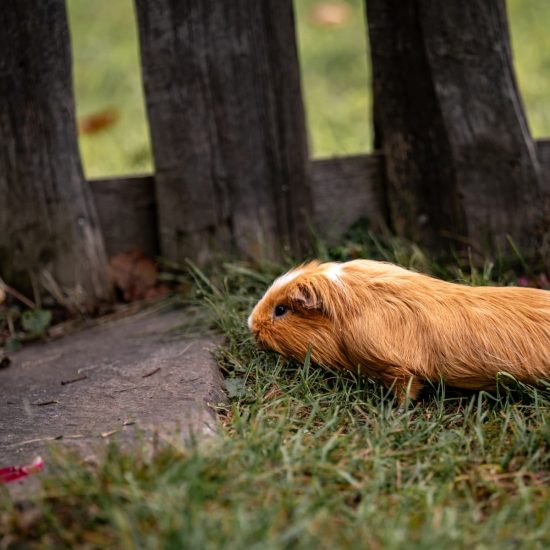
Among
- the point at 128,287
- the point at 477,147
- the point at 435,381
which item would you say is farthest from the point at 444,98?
the point at 128,287

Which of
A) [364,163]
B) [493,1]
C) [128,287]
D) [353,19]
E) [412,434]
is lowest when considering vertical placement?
[412,434]

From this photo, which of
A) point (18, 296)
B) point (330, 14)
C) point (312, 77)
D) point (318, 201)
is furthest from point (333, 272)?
point (330, 14)

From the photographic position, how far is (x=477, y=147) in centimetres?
346

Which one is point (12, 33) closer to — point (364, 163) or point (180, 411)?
point (364, 163)

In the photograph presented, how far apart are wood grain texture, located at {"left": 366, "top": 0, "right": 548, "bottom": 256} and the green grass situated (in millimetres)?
1205

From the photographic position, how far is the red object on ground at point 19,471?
1.95 m

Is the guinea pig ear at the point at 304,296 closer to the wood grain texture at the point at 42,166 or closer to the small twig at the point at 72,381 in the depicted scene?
the small twig at the point at 72,381

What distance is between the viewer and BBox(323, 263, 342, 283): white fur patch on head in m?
2.59

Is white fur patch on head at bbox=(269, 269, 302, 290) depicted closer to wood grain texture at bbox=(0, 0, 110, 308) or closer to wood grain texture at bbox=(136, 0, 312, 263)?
wood grain texture at bbox=(136, 0, 312, 263)

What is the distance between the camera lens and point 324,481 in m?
1.96

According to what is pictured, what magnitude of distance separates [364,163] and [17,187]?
63.2 inches

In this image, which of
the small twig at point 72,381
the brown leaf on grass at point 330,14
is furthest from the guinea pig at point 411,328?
the brown leaf on grass at point 330,14

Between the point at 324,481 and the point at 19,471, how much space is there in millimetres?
753

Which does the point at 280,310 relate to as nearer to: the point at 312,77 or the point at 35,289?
the point at 35,289
